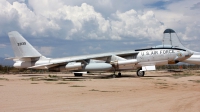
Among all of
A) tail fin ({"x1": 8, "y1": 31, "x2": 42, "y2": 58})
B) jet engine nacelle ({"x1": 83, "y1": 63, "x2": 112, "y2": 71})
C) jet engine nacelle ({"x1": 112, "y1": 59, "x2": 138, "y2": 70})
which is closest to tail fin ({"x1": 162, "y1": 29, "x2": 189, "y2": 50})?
jet engine nacelle ({"x1": 112, "y1": 59, "x2": 138, "y2": 70})

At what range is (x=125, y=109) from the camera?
8.09 meters

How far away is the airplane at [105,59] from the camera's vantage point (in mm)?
27078

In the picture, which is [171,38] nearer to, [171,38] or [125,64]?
[171,38]

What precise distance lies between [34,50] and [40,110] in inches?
984

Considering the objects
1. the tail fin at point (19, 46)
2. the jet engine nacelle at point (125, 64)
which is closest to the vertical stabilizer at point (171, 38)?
the jet engine nacelle at point (125, 64)

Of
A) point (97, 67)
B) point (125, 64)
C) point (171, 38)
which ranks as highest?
point (171, 38)

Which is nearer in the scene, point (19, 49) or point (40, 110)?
point (40, 110)

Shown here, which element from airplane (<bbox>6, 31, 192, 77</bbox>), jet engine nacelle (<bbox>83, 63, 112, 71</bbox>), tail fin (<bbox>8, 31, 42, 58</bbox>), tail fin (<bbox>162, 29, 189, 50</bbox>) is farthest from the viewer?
tail fin (<bbox>162, 29, 189, 50</bbox>)

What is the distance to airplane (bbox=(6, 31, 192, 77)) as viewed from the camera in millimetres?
27078

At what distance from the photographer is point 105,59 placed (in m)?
29.3

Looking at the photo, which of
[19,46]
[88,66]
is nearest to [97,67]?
[88,66]

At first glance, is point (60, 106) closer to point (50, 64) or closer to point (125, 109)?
point (125, 109)

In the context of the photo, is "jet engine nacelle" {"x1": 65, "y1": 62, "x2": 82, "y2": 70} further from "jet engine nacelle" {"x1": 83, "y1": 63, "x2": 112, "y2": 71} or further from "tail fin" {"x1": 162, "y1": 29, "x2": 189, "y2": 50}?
"tail fin" {"x1": 162, "y1": 29, "x2": 189, "y2": 50}

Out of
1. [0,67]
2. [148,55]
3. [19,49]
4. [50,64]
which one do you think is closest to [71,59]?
[50,64]
